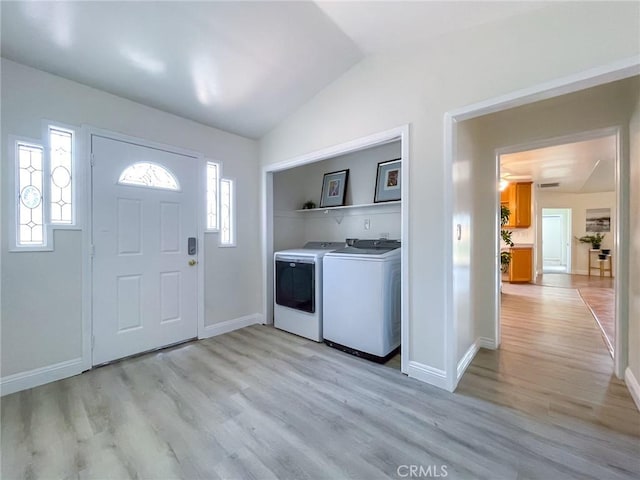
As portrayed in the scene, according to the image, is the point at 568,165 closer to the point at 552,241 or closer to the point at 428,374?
the point at 428,374

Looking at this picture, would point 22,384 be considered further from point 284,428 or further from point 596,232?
point 596,232

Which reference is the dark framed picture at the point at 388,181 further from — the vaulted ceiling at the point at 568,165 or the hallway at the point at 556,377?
the hallway at the point at 556,377

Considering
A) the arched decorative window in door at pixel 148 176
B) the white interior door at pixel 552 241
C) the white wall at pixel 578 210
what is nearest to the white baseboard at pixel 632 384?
the arched decorative window in door at pixel 148 176

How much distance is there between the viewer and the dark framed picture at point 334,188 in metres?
3.67

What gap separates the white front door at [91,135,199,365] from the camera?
243 cm

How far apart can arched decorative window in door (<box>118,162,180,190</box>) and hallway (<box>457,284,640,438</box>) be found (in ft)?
10.7

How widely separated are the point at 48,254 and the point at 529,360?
13.9ft

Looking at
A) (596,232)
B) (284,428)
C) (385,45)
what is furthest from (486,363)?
(596,232)

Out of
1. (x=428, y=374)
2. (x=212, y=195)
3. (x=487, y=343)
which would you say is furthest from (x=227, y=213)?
(x=487, y=343)

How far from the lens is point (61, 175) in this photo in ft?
7.36

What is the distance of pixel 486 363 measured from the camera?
2488 millimetres

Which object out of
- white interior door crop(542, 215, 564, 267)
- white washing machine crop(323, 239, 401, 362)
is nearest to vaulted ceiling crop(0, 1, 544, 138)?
white washing machine crop(323, 239, 401, 362)

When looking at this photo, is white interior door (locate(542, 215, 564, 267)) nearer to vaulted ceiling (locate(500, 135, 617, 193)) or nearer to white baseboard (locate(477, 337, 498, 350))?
vaulted ceiling (locate(500, 135, 617, 193))

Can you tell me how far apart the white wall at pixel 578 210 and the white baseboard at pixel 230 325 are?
7.95m
